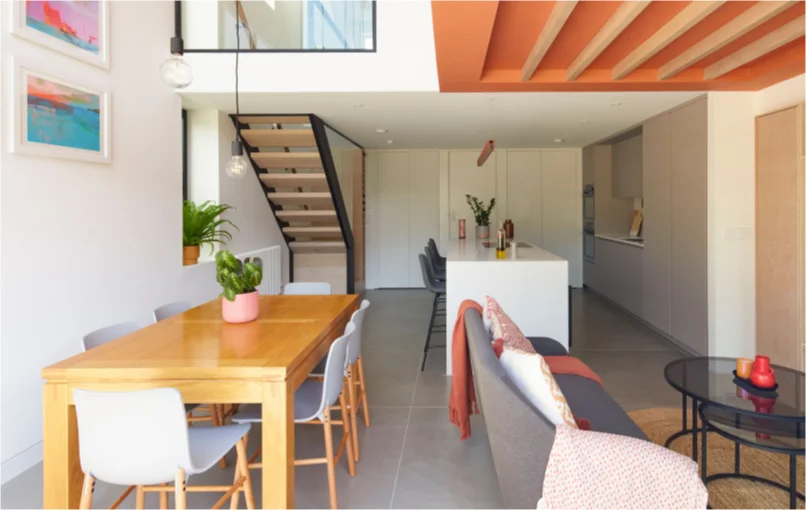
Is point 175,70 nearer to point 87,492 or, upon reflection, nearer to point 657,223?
point 87,492

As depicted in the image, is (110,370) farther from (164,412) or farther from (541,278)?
(541,278)

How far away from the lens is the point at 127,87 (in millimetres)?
3490

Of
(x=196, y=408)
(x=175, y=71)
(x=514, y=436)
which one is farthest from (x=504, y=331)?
(x=175, y=71)

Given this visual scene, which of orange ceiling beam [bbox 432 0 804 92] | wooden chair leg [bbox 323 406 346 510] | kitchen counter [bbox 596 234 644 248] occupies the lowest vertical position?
wooden chair leg [bbox 323 406 346 510]

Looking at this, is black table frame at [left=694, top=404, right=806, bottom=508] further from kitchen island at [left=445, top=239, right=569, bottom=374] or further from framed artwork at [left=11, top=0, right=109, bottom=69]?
framed artwork at [left=11, top=0, right=109, bottom=69]

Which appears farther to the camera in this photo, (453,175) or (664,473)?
(453,175)

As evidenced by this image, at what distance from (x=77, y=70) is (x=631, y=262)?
6.02m

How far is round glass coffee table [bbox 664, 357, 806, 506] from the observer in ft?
6.31

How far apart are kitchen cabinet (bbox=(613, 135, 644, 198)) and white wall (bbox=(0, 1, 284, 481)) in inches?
234

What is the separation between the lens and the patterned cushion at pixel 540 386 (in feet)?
5.24

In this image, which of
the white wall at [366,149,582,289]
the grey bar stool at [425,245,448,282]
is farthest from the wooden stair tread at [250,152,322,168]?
the white wall at [366,149,582,289]

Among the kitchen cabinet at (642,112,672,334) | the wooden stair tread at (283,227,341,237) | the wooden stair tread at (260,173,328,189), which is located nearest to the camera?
the kitchen cabinet at (642,112,672,334)

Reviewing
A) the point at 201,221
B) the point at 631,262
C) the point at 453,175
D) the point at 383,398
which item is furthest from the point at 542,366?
the point at 453,175

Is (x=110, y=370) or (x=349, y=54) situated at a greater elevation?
(x=349, y=54)
